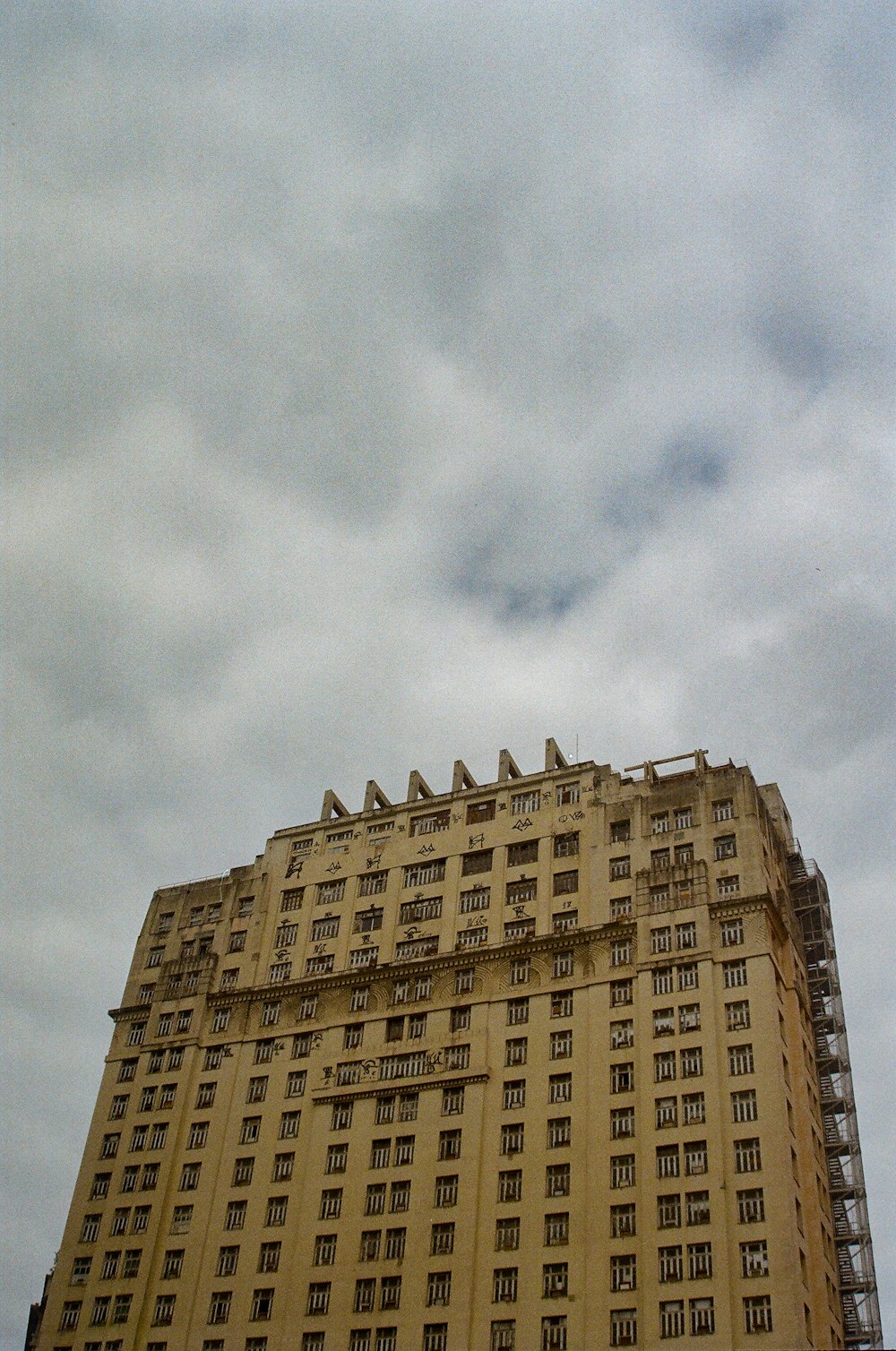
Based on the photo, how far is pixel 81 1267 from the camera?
73.8 m

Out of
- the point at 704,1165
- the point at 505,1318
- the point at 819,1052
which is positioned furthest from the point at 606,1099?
the point at 819,1052

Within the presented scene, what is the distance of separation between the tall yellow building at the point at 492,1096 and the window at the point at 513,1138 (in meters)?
0.16

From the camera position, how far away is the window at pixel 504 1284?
206 ft

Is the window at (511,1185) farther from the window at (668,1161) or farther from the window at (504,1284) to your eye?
the window at (668,1161)

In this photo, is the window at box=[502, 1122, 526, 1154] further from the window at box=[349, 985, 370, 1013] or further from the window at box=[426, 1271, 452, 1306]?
the window at box=[349, 985, 370, 1013]

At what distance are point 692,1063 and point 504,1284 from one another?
13.5 metres

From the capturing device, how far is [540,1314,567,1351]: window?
60344 millimetres

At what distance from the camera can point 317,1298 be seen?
6706 centimetres

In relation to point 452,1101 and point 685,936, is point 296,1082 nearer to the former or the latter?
point 452,1101

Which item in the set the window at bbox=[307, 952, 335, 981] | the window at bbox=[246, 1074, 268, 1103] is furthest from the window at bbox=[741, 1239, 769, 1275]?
the window at bbox=[307, 952, 335, 981]

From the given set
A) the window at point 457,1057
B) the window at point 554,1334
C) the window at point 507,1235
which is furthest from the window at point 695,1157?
the window at point 457,1057

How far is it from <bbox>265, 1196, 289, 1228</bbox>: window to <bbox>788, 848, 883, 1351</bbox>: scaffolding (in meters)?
28.7

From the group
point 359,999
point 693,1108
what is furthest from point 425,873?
point 693,1108

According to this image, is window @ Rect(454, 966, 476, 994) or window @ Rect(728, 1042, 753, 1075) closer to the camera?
window @ Rect(728, 1042, 753, 1075)
